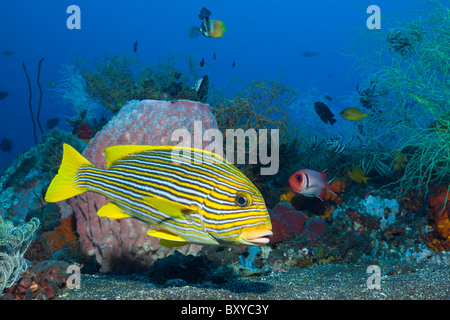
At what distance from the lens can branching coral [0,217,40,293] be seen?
297cm

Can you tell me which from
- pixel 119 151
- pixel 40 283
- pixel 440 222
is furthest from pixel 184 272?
pixel 440 222

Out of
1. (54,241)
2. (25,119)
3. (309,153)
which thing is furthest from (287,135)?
(25,119)

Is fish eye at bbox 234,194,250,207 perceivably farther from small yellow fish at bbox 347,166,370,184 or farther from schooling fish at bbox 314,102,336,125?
schooling fish at bbox 314,102,336,125

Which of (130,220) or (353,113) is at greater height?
(353,113)

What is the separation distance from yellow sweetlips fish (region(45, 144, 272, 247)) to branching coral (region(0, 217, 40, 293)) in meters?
1.40

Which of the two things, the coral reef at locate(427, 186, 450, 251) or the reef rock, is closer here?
the reef rock

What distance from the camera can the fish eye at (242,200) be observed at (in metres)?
1.87

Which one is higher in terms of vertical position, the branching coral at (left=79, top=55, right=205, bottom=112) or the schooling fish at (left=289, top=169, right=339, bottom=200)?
the branching coral at (left=79, top=55, right=205, bottom=112)

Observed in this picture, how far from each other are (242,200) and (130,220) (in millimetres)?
2864

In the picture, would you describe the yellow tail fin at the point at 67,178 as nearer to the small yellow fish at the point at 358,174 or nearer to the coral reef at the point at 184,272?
the coral reef at the point at 184,272

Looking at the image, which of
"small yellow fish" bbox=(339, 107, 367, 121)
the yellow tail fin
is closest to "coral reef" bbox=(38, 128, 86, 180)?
the yellow tail fin

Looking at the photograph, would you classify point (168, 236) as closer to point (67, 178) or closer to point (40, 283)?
point (67, 178)

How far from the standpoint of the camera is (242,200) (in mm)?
1882
